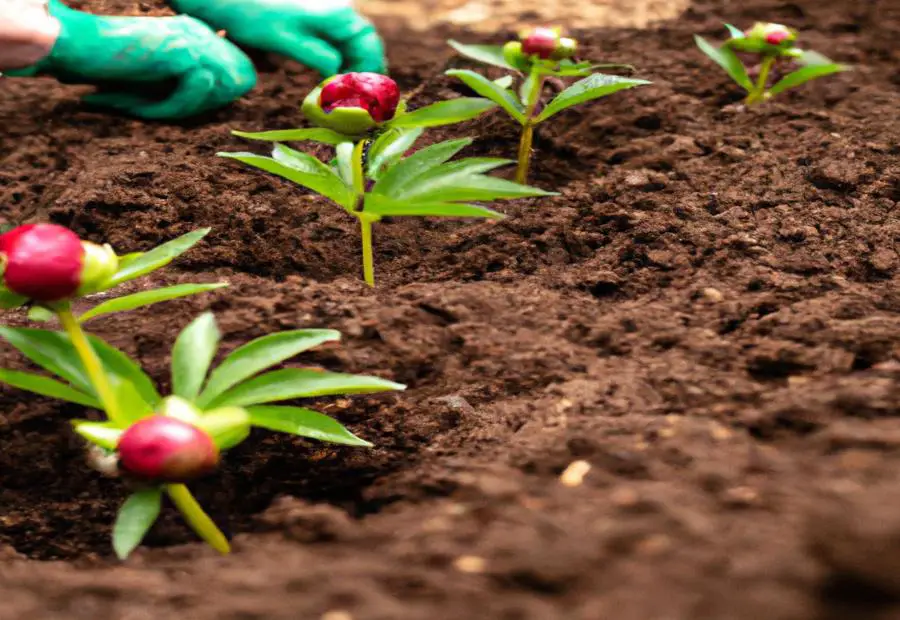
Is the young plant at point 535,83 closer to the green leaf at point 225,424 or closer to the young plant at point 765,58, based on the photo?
the young plant at point 765,58

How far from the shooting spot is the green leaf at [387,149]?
1.32 metres

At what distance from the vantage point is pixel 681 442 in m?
0.81

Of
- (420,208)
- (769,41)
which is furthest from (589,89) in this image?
(769,41)

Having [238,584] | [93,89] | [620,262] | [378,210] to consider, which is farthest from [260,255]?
[93,89]

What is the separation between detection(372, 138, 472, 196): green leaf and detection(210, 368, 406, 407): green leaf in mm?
393

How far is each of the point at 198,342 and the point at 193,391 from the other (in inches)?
2.3

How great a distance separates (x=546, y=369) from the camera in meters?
1.09

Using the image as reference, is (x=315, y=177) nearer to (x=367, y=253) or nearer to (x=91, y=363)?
(x=367, y=253)

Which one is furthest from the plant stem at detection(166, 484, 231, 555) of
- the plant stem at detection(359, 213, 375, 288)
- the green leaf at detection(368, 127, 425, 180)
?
the green leaf at detection(368, 127, 425, 180)

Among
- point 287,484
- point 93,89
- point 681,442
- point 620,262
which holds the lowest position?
point 287,484

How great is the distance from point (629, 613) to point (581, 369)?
517mm

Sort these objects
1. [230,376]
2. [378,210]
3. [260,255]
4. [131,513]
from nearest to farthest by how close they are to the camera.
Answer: [131,513] → [230,376] → [378,210] → [260,255]

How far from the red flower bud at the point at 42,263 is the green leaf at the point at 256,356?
0.17 metres

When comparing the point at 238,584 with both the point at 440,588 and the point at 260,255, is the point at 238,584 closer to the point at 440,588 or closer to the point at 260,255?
the point at 440,588
